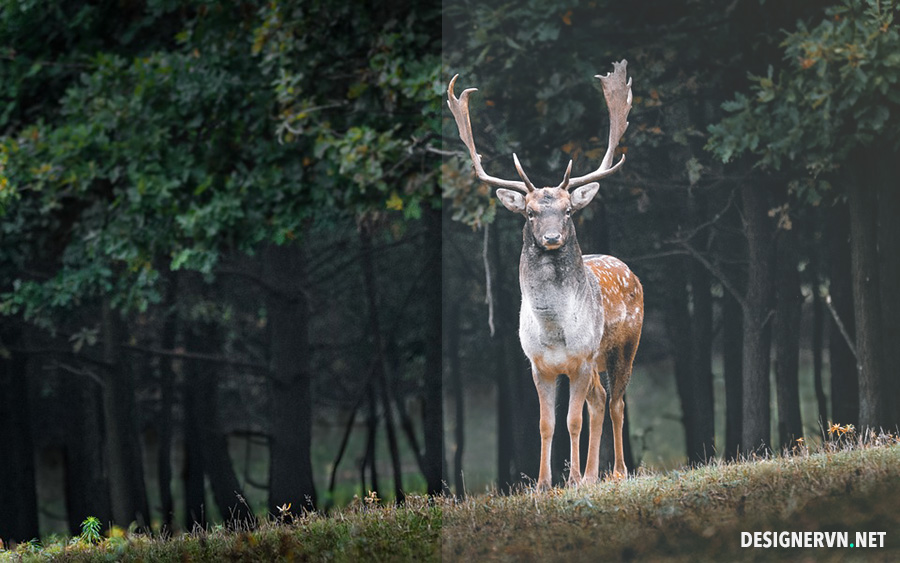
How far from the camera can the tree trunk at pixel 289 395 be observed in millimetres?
14406

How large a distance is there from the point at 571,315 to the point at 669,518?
143 centimetres

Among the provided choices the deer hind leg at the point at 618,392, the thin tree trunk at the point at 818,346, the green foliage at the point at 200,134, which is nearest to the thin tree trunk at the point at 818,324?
the thin tree trunk at the point at 818,346

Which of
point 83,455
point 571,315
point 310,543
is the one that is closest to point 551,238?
point 571,315

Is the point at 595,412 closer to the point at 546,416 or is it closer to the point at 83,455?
the point at 546,416

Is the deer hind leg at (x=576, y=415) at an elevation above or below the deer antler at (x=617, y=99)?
below

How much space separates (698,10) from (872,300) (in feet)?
10.1

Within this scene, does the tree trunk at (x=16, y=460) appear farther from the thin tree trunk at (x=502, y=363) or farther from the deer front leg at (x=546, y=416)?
the deer front leg at (x=546, y=416)

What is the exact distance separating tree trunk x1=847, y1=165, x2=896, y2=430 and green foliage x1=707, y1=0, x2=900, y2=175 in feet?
1.08

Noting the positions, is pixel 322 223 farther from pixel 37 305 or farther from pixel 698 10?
pixel 698 10

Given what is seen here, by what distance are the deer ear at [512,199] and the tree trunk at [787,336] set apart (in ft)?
10.4

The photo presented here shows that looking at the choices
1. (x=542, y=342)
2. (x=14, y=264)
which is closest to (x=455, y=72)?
(x=542, y=342)

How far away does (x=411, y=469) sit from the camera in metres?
23.7

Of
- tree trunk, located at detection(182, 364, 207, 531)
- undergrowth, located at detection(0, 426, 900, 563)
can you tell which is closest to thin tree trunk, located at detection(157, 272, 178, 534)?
tree trunk, located at detection(182, 364, 207, 531)

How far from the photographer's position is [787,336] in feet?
35.6
